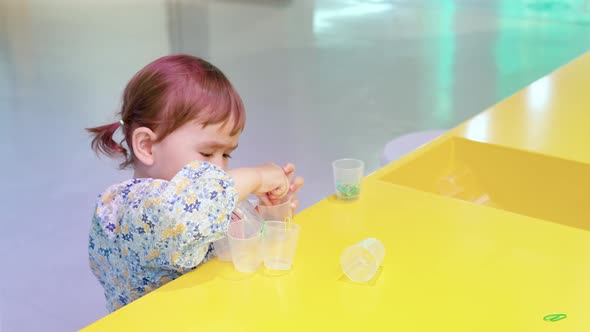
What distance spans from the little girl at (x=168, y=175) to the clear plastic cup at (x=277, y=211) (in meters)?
0.03

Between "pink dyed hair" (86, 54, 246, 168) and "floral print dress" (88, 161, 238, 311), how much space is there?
15 centimetres

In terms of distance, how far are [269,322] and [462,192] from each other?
0.99 metres

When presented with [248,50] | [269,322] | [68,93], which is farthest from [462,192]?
[248,50]

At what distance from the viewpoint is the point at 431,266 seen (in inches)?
54.2

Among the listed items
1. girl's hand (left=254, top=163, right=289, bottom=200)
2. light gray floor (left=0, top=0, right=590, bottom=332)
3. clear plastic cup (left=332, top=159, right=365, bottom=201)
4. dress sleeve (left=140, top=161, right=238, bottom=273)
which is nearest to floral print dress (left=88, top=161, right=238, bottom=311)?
dress sleeve (left=140, top=161, right=238, bottom=273)

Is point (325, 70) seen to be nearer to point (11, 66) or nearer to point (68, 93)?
point (68, 93)

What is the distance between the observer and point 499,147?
1968mm

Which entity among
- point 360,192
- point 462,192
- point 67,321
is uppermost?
point 360,192

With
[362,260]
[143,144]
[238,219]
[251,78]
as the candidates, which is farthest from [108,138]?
[251,78]

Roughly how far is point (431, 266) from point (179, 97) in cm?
63

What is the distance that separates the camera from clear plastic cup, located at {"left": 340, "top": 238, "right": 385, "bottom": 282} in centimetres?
133

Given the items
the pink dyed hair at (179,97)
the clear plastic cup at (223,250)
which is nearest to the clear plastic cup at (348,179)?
the pink dyed hair at (179,97)

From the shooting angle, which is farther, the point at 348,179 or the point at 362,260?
the point at 348,179

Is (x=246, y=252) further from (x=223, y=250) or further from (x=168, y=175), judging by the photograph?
(x=168, y=175)
